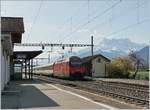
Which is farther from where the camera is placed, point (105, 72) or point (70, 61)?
point (105, 72)

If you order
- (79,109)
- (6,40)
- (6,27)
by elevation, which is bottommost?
(79,109)

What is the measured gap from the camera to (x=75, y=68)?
171ft

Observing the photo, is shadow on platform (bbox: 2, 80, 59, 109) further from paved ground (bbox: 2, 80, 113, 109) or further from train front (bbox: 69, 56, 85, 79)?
train front (bbox: 69, 56, 85, 79)

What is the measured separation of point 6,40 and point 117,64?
53730 millimetres

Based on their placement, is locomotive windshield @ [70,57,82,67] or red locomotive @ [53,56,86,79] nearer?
red locomotive @ [53,56,86,79]

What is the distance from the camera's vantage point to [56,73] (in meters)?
62.5

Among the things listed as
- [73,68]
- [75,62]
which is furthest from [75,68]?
[75,62]

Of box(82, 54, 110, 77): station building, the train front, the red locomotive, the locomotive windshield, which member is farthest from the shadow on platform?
box(82, 54, 110, 77): station building

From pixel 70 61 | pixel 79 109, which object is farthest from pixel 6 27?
pixel 79 109

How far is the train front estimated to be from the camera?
170 feet

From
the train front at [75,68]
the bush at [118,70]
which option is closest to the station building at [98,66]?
the bush at [118,70]

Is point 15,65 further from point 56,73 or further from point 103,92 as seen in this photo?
point 103,92

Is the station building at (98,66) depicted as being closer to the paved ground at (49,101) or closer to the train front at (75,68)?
the train front at (75,68)

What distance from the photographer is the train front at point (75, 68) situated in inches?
2045
